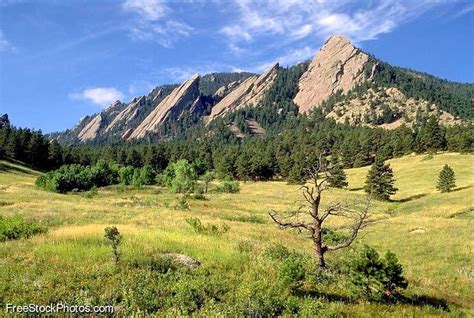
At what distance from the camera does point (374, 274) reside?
1354 centimetres

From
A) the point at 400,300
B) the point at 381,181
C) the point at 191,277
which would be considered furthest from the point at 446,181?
the point at 191,277

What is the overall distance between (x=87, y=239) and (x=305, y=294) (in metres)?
10.2

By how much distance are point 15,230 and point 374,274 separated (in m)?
16.5

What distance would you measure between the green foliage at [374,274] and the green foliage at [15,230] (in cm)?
1513

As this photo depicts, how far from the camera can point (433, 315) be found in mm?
12969

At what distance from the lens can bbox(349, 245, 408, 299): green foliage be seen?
13.4m

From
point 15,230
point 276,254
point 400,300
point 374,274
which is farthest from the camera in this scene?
point 15,230

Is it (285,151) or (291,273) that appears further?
(285,151)

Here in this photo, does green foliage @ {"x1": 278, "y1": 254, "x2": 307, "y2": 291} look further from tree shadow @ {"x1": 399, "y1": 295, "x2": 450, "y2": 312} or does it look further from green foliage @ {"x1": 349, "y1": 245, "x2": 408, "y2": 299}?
tree shadow @ {"x1": 399, "y1": 295, "x2": 450, "y2": 312}

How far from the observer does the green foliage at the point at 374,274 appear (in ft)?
44.1

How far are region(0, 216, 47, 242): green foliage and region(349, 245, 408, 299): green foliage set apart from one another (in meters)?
15.1

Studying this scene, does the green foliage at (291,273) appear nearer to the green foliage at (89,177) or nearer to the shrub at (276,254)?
the shrub at (276,254)

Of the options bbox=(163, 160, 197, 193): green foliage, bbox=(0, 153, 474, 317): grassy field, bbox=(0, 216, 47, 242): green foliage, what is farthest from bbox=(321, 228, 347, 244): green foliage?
bbox=(163, 160, 197, 193): green foliage

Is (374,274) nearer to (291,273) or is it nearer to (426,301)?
(291,273)
